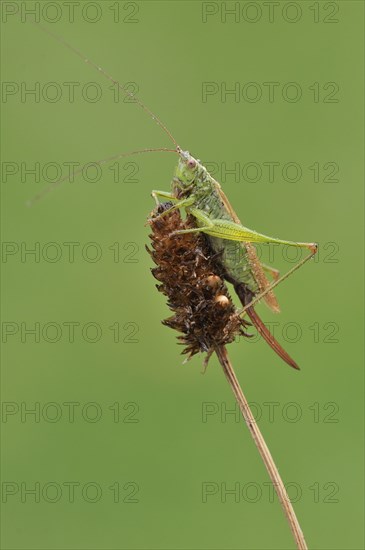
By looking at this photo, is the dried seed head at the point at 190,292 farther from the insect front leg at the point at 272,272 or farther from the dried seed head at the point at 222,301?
the insect front leg at the point at 272,272

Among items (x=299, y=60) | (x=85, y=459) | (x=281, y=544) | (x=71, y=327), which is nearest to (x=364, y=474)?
(x=281, y=544)

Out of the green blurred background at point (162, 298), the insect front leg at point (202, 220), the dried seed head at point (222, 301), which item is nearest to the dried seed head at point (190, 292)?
the dried seed head at point (222, 301)

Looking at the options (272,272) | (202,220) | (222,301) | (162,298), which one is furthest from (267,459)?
(162,298)

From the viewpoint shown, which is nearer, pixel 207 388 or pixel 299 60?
pixel 207 388

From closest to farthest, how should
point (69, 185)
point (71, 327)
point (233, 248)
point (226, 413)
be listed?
point (233, 248) < point (226, 413) < point (71, 327) < point (69, 185)

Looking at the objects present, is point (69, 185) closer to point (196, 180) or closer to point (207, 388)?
point (207, 388)

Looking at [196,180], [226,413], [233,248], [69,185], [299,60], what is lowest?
[226,413]

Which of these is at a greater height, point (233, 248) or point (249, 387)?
point (233, 248)

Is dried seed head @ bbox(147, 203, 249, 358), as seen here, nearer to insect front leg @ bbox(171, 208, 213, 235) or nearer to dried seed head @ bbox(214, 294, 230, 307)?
dried seed head @ bbox(214, 294, 230, 307)
